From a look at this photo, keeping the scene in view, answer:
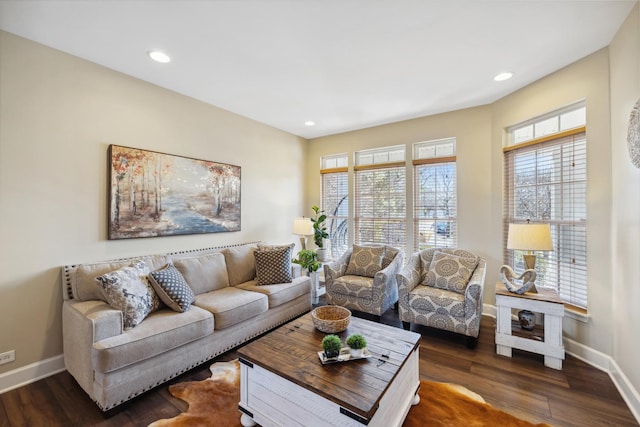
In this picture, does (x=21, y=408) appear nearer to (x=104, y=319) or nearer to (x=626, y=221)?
(x=104, y=319)

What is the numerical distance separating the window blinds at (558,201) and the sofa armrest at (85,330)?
13.4 feet

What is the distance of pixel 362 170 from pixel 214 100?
101 inches

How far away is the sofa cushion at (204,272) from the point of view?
2916 millimetres

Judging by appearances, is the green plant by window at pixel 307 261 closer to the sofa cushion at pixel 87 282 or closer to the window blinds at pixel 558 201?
the sofa cushion at pixel 87 282

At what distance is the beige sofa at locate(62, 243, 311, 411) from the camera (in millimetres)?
1880

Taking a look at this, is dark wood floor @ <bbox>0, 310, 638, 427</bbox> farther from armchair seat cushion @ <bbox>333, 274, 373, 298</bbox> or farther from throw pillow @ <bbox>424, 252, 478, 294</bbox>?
armchair seat cushion @ <bbox>333, 274, 373, 298</bbox>

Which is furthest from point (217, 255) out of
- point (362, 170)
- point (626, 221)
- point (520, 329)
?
point (626, 221)

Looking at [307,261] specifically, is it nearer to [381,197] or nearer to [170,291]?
[381,197]

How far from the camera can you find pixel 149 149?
117 inches

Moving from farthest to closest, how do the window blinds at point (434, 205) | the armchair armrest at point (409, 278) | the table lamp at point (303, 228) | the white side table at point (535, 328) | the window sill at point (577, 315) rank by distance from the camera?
the table lamp at point (303, 228)
the window blinds at point (434, 205)
the armchair armrest at point (409, 278)
the window sill at point (577, 315)
the white side table at point (535, 328)

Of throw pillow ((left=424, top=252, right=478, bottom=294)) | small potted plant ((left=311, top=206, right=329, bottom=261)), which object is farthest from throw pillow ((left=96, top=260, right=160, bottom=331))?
throw pillow ((left=424, top=252, right=478, bottom=294))

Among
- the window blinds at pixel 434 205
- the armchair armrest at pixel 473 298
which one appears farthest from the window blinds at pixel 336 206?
the armchair armrest at pixel 473 298

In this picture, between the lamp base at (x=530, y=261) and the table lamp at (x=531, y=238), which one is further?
the lamp base at (x=530, y=261)

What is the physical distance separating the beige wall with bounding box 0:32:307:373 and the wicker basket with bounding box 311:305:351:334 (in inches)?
79.4
